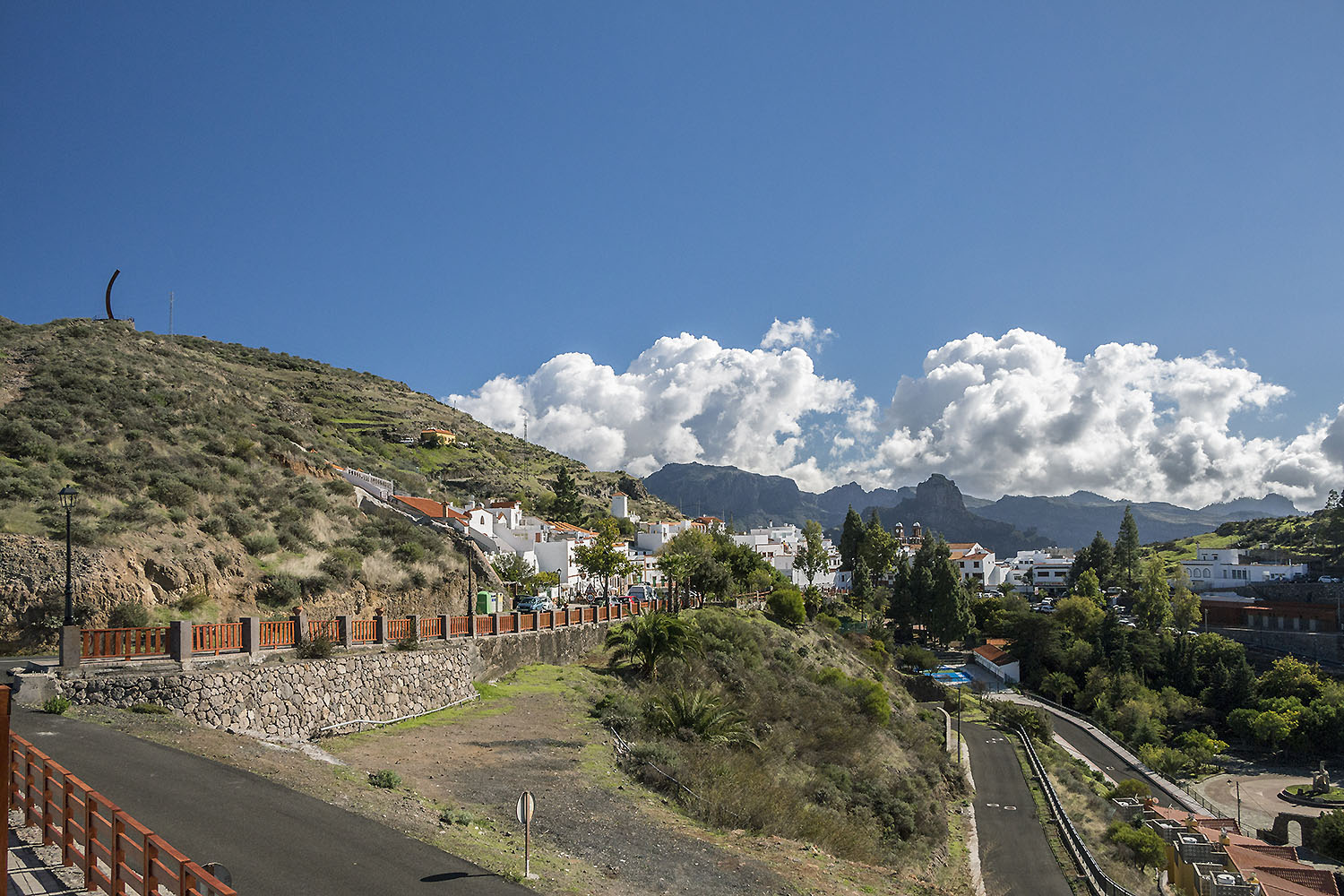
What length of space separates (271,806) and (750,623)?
112ft

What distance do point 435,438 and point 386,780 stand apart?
94.2m

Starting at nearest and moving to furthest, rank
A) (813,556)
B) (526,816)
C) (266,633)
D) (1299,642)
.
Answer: (526,816) < (266,633) < (1299,642) < (813,556)

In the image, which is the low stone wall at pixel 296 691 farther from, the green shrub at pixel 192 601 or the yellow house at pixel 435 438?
the yellow house at pixel 435 438

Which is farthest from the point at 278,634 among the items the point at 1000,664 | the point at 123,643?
the point at 1000,664

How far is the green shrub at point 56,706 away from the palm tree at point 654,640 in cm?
1749

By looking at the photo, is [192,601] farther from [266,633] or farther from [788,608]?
[788,608]

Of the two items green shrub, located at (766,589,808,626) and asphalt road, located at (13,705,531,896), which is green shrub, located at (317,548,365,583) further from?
green shrub, located at (766,589,808,626)

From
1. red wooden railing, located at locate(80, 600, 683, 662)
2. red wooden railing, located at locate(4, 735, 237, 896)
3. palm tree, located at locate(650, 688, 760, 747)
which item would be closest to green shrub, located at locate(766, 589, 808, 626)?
red wooden railing, located at locate(80, 600, 683, 662)

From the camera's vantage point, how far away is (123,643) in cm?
1577

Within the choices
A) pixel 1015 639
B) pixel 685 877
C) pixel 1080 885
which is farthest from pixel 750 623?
pixel 1015 639

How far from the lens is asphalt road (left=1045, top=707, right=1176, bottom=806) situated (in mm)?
47231

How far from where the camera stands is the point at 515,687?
24438mm

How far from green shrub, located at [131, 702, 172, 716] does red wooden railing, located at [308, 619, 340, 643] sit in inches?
172

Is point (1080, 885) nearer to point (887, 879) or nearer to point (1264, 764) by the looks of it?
point (887, 879)
